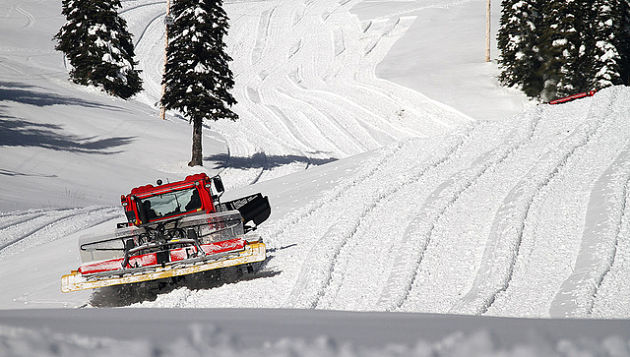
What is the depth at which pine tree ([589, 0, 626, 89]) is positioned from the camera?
33906 millimetres

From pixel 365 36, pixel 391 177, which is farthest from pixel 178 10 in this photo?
pixel 365 36

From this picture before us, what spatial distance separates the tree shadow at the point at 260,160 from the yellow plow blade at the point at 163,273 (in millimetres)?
18556

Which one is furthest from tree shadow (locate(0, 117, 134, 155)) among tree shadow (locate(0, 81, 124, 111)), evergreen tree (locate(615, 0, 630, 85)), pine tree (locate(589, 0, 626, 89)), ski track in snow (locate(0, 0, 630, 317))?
evergreen tree (locate(615, 0, 630, 85))

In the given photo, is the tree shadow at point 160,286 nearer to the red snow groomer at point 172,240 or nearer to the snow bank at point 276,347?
the red snow groomer at point 172,240

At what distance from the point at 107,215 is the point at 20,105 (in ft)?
54.2

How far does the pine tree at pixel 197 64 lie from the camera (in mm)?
26750

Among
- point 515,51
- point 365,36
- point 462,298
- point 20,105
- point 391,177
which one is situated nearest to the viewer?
point 462,298

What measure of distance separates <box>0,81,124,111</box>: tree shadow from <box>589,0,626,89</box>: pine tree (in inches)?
1059

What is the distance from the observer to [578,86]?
3522 centimetres

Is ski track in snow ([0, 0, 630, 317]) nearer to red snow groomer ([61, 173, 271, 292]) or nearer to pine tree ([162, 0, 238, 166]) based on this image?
red snow groomer ([61, 173, 271, 292])

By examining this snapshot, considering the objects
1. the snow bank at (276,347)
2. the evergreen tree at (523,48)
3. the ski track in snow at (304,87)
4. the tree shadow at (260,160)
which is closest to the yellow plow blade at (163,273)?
the snow bank at (276,347)

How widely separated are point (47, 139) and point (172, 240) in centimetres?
1986

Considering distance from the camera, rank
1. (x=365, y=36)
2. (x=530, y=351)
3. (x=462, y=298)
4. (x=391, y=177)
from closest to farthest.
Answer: (x=530, y=351) < (x=462, y=298) < (x=391, y=177) < (x=365, y=36)

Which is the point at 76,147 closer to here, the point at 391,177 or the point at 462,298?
the point at 391,177
